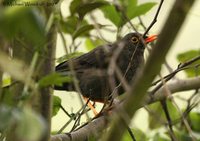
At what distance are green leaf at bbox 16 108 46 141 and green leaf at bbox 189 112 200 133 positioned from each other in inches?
102

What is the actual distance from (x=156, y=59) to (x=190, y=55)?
2997mm

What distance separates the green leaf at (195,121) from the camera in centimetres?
358

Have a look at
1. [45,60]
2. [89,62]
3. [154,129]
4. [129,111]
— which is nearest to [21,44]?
[45,60]

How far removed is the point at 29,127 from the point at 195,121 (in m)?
2.68

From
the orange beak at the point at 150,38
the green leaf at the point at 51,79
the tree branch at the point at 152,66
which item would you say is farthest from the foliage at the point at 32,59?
the orange beak at the point at 150,38

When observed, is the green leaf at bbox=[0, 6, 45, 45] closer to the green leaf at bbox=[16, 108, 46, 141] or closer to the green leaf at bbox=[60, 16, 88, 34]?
the green leaf at bbox=[16, 108, 46, 141]

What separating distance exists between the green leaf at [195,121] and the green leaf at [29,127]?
8.50 feet

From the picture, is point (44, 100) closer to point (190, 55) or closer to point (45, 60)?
point (45, 60)

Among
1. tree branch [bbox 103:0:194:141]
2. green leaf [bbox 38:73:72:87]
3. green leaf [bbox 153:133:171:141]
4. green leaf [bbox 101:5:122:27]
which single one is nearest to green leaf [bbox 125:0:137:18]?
green leaf [bbox 101:5:122:27]

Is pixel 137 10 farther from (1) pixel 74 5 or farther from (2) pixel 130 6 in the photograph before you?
(1) pixel 74 5

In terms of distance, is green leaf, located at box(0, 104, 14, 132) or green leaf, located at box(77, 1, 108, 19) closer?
green leaf, located at box(0, 104, 14, 132)

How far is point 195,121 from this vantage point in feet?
11.9

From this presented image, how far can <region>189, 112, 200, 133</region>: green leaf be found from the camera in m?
3.58

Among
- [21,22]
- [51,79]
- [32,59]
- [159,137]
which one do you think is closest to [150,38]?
[159,137]
